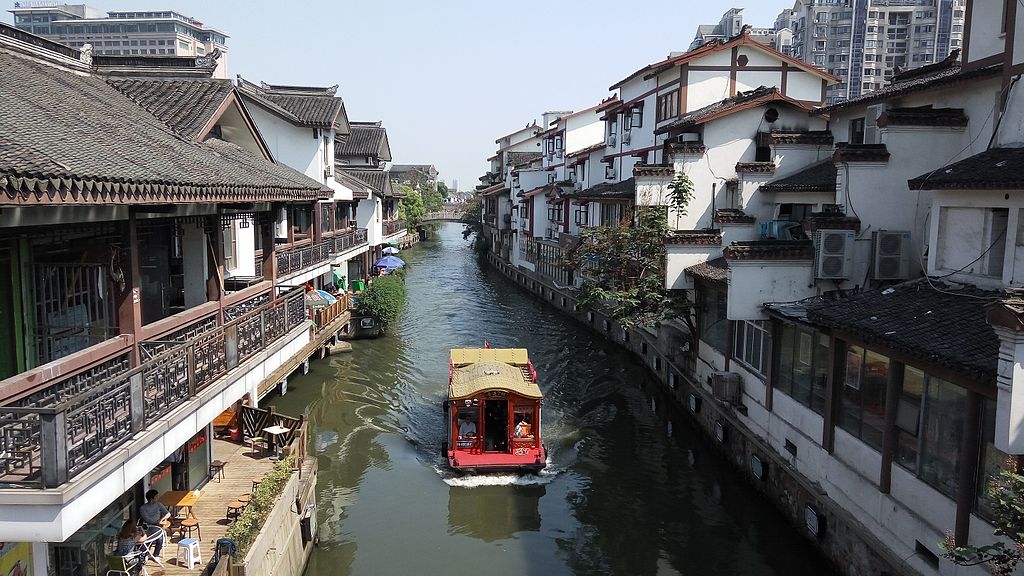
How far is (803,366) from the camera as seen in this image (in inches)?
630

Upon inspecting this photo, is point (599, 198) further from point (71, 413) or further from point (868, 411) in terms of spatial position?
point (71, 413)

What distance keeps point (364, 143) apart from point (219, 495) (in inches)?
1609

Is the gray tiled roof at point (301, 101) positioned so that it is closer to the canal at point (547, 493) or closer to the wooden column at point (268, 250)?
the canal at point (547, 493)

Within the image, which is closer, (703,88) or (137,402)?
(137,402)

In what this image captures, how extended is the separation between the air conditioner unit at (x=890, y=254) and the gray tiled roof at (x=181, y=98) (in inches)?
504

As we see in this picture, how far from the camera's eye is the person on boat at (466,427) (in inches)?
754

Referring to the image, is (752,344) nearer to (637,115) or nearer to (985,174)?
(985,174)

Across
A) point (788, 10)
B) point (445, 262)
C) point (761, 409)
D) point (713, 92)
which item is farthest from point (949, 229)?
point (788, 10)

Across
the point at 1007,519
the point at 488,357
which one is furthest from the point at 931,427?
the point at 488,357

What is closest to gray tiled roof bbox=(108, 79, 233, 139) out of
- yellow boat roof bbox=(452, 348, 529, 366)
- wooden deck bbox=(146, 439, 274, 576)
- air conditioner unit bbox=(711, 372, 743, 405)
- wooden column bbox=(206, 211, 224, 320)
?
wooden column bbox=(206, 211, 224, 320)

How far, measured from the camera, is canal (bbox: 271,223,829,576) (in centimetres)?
1505

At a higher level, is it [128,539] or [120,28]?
[120,28]

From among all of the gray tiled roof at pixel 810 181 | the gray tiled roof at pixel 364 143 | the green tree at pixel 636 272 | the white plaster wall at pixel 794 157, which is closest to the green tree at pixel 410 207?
the gray tiled roof at pixel 364 143

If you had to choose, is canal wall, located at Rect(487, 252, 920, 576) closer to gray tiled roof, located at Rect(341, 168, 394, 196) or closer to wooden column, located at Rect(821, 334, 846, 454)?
wooden column, located at Rect(821, 334, 846, 454)
